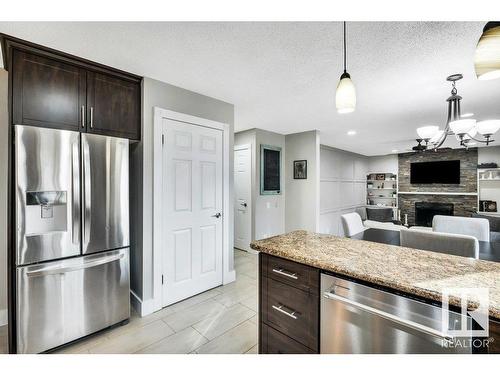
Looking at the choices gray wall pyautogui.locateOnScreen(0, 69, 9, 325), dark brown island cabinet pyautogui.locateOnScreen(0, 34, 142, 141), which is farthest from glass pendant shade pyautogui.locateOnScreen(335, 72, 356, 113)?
gray wall pyautogui.locateOnScreen(0, 69, 9, 325)

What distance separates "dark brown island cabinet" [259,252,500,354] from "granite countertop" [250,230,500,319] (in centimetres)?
8

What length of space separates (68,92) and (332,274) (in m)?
2.36

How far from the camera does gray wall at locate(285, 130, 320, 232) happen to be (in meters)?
4.38

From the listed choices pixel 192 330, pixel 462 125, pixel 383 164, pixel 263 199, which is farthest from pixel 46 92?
pixel 383 164

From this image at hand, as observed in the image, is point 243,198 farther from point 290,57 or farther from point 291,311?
point 291,311

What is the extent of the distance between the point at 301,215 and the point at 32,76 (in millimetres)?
4119

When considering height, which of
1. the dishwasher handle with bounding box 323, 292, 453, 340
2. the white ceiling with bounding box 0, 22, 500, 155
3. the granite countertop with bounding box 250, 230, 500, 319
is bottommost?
the dishwasher handle with bounding box 323, 292, 453, 340

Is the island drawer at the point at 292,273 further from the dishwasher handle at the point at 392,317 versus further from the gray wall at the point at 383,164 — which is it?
the gray wall at the point at 383,164

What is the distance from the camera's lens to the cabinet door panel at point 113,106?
200 centimetres

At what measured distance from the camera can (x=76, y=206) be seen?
1819 mm

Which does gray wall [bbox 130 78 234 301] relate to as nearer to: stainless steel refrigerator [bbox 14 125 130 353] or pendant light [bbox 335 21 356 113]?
stainless steel refrigerator [bbox 14 125 130 353]

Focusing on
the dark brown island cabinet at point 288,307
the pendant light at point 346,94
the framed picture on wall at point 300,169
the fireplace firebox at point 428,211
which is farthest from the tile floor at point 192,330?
the fireplace firebox at point 428,211
